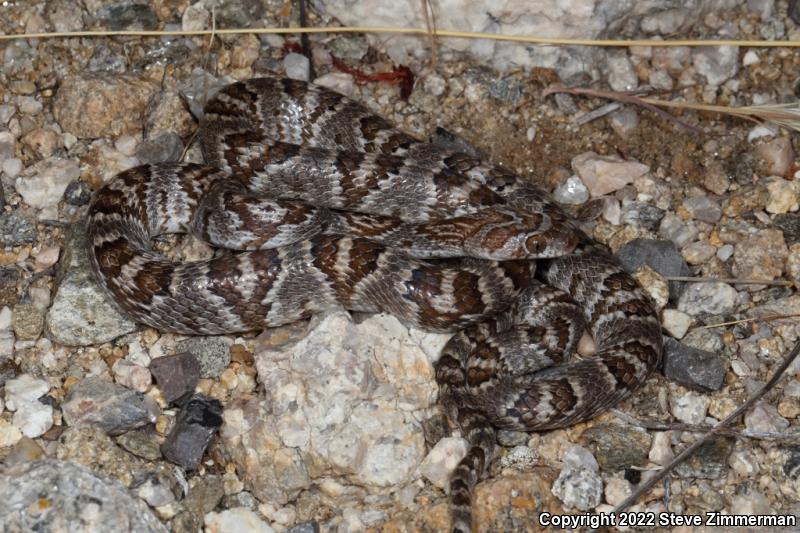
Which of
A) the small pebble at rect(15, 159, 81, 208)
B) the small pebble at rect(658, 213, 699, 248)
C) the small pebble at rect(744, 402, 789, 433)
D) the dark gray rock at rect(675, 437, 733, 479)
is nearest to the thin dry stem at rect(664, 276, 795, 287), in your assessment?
the small pebble at rect(658, 213, 699, 248)

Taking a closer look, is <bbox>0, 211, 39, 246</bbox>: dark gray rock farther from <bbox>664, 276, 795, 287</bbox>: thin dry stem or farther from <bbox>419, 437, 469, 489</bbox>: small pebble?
<bbox>664, 276, 795, 287</bbox>: thin dry stem

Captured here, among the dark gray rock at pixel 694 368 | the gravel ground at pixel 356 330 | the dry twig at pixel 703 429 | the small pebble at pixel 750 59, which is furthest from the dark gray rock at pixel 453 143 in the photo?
the dry twig at pixel 703 429

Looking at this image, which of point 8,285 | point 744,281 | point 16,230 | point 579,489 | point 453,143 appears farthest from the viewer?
point 453,143

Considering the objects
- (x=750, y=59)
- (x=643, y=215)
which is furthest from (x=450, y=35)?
(x=750, y=59)

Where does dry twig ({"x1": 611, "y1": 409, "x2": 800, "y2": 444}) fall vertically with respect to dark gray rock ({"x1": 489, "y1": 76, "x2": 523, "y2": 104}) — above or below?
below

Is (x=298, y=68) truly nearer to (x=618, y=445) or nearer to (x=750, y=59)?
(x=750, y=59)
